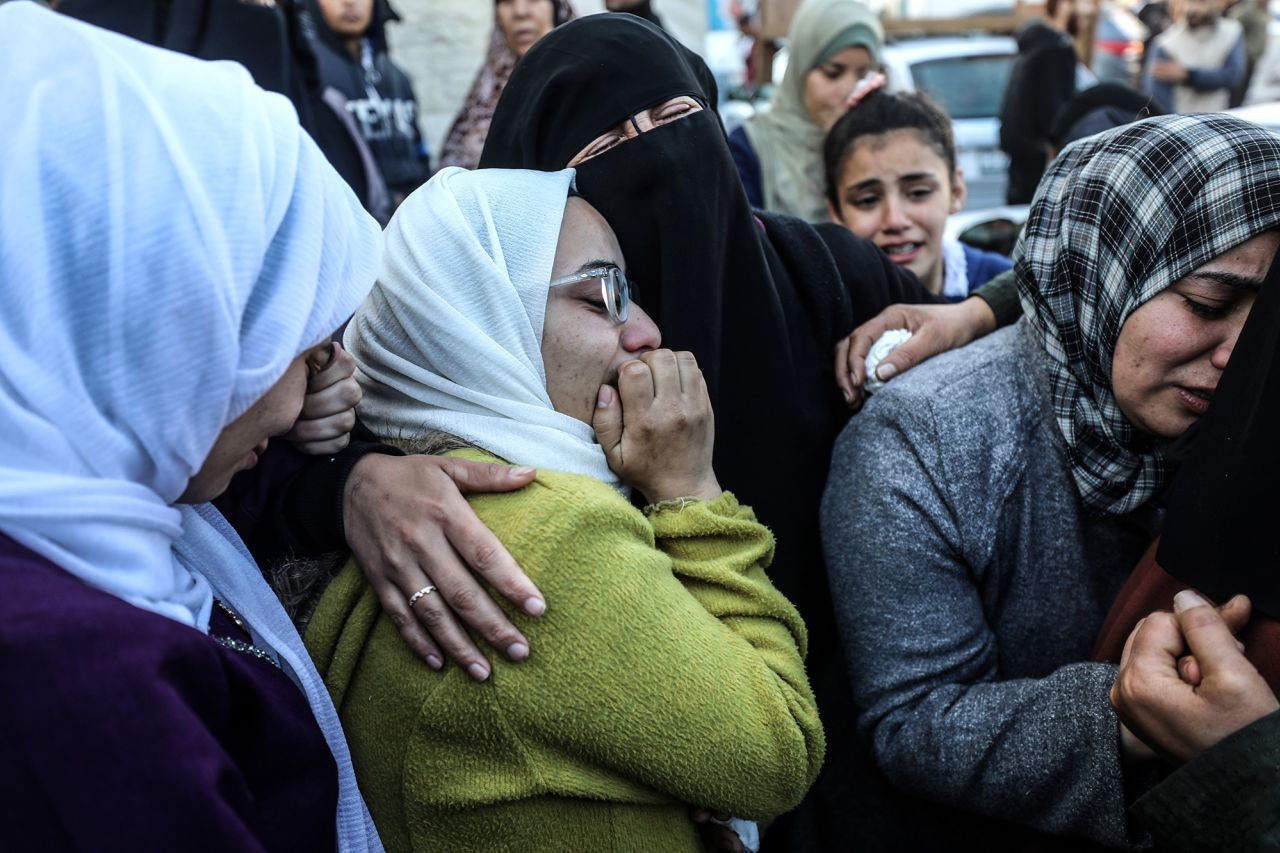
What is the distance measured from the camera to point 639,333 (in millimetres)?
1633

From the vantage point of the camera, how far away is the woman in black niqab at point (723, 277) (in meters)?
1.76

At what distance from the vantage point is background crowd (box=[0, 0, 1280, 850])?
0.99 m

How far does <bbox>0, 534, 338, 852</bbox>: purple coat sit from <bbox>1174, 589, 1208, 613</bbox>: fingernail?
4.00ft

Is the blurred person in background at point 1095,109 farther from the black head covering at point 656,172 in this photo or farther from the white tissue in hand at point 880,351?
the black head covering at point 656,172

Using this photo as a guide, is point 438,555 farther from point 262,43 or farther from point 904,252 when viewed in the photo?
point 262,43

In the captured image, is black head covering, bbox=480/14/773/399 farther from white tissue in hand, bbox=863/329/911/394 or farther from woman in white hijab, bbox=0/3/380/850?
woman in white hijab, bbox=0/3/380/850

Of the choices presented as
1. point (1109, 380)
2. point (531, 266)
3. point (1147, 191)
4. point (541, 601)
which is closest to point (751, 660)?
point (541, 601)

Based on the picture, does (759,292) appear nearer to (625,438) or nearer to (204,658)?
(625,438)

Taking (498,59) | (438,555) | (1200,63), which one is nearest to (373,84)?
(498,59)

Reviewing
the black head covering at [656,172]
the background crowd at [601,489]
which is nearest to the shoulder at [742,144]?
the background crowd at [601,489]

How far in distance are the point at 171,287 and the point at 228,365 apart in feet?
0.31

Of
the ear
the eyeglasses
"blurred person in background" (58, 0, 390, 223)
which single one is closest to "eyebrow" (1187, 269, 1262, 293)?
the eyeglasses

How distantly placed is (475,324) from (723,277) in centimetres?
55

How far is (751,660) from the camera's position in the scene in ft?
4.47
